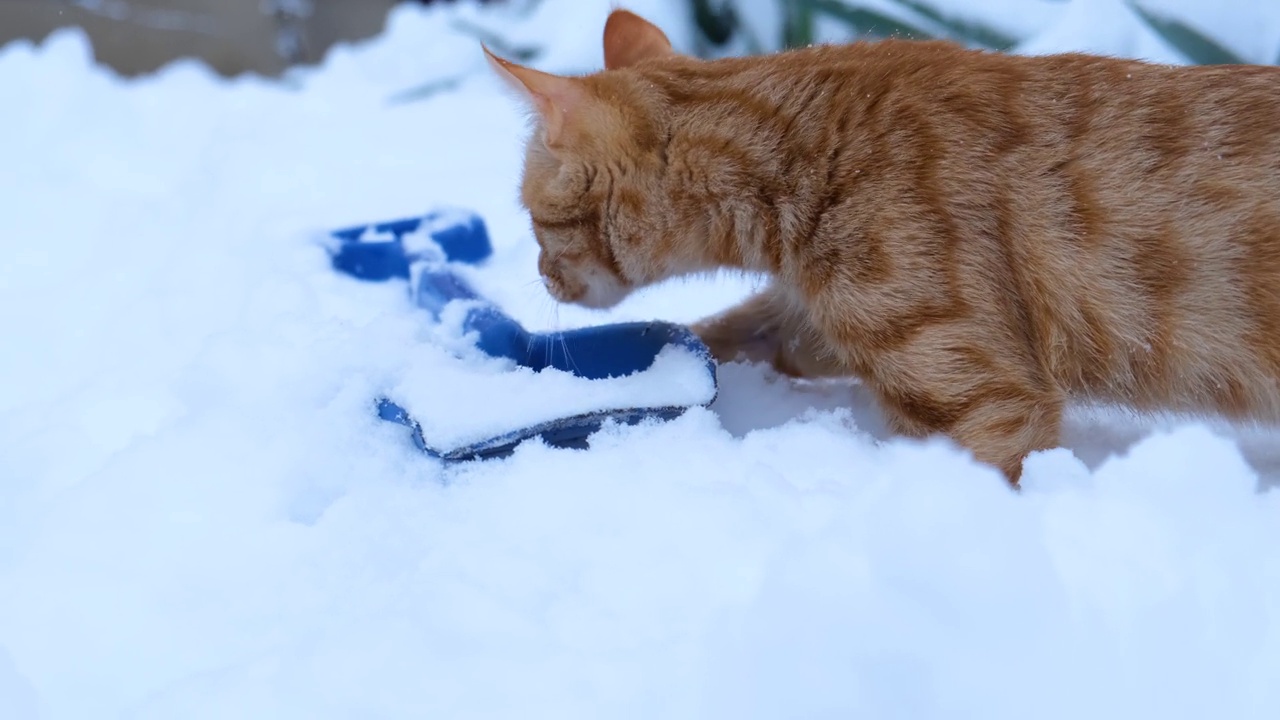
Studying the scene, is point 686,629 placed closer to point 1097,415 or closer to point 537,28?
point 1097,415

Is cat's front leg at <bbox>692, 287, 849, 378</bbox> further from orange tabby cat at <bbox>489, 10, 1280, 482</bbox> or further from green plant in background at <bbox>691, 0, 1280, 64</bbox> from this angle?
green plant in background at <bbox>691, 0, 1280, 64</bbox>

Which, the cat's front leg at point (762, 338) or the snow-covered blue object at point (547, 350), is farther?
the cat's front leg at point (762, 338)

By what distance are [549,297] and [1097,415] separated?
91 cm

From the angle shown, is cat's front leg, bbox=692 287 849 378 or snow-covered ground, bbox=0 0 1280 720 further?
cat's front leg, bbox=692 287 849 378

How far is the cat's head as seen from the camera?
1.42m

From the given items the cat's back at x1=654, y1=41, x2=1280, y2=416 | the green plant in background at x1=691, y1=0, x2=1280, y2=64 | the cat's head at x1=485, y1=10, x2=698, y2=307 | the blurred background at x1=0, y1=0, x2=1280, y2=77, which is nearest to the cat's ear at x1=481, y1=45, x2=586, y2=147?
the cat's head at x1=485, y1=10, x2=698, y2=307

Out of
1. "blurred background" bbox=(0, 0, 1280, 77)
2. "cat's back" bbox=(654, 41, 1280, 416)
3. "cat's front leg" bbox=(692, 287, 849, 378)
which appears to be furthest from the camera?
→ "blurred background" bbox=(0, 0, 1280, 77)

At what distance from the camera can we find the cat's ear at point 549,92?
1342 mm

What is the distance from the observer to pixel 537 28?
400 cm

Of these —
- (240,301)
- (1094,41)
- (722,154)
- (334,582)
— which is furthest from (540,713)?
(1094,41)

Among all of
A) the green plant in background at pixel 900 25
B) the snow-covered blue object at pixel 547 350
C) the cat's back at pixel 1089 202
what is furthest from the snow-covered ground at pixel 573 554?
the green plant in background at pixel 900 25

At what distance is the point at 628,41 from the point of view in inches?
68.9

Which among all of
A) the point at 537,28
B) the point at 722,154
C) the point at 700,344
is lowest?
the point at 537,28

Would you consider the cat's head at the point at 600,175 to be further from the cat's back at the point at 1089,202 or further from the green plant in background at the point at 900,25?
the green plant in background at the point at 900,25
